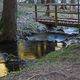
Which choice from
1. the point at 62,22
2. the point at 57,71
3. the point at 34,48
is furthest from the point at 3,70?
the point at 62,22

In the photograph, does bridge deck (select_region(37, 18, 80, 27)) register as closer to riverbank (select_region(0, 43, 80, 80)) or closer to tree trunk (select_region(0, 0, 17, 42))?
tree trunk (select_region(0, 0, 17, 42))

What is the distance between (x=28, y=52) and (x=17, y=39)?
3080 millimetres

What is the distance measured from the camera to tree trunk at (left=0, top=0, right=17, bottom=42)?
1555 centimetres

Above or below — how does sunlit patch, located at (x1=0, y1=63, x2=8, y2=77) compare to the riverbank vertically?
below

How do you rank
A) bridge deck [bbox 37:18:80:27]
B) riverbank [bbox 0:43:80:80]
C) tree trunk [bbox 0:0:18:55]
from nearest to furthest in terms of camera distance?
riverbank [bbox 0:43:80:80] → tree trunk [bbox 0:0:18:55] → bridge deck [bbox 37:18:80:27]

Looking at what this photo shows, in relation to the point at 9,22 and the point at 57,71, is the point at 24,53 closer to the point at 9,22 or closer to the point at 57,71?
the point at 9,22

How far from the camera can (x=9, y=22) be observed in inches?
622

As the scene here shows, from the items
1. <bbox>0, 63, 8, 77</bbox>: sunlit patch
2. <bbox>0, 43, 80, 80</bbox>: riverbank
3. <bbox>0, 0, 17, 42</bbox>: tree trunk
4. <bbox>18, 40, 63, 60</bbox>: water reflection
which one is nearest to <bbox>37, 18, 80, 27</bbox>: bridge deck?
<bbox>18, 40, 63, 60</bbox>: water reflection

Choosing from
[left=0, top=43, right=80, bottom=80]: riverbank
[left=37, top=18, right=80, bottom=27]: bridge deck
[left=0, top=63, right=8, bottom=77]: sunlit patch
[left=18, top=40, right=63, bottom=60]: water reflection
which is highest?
[left=37, top=18, right=80, bottom=27]: bridge deck

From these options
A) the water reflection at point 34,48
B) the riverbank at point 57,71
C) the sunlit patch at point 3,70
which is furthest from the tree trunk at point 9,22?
the riverbank at point 57,71

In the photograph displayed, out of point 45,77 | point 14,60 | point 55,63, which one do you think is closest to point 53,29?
point 14,60

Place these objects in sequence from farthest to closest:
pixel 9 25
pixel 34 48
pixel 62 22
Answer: pixel 62 22 → pixel 9 25 → pixel 34 48

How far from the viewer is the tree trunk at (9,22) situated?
612 inches

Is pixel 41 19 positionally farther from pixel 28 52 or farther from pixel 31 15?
pixel 28 52
